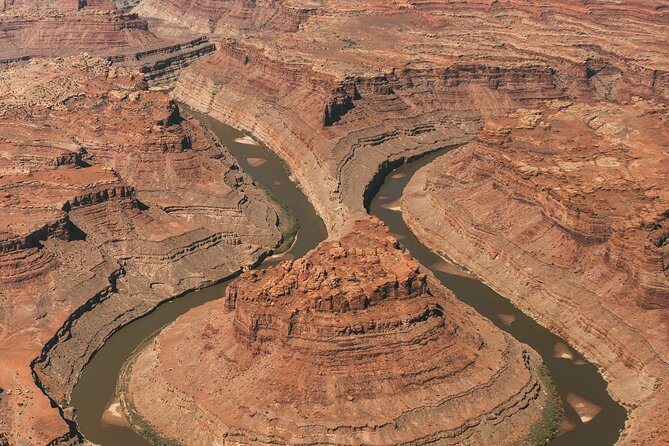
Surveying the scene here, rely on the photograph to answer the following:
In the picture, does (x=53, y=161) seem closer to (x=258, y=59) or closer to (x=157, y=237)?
(x=157, y=237)

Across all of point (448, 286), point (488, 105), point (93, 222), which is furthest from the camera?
point (488, 105)

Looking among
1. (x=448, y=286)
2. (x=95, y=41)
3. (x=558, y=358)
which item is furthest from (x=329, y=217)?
(x=95, y=41)

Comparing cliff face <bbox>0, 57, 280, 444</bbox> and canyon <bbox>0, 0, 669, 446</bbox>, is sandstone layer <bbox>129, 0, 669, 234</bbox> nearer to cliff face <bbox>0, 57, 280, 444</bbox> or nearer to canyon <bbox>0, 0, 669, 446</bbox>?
canyon <bbox>0, 0, 669, 446</bbox>

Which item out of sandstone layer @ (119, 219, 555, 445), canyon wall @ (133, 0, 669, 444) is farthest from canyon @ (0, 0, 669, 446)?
canyon wall @ (133, 0, 669, 444)

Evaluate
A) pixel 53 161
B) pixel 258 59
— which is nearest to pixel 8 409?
pixel 53 161

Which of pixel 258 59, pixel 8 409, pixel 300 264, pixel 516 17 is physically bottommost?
pixel 8 409

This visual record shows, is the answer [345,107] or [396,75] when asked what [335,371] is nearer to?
[345,107]

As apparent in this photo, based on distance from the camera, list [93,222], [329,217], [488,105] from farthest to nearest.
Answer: [488,105] < [329,217] < [93,222]
